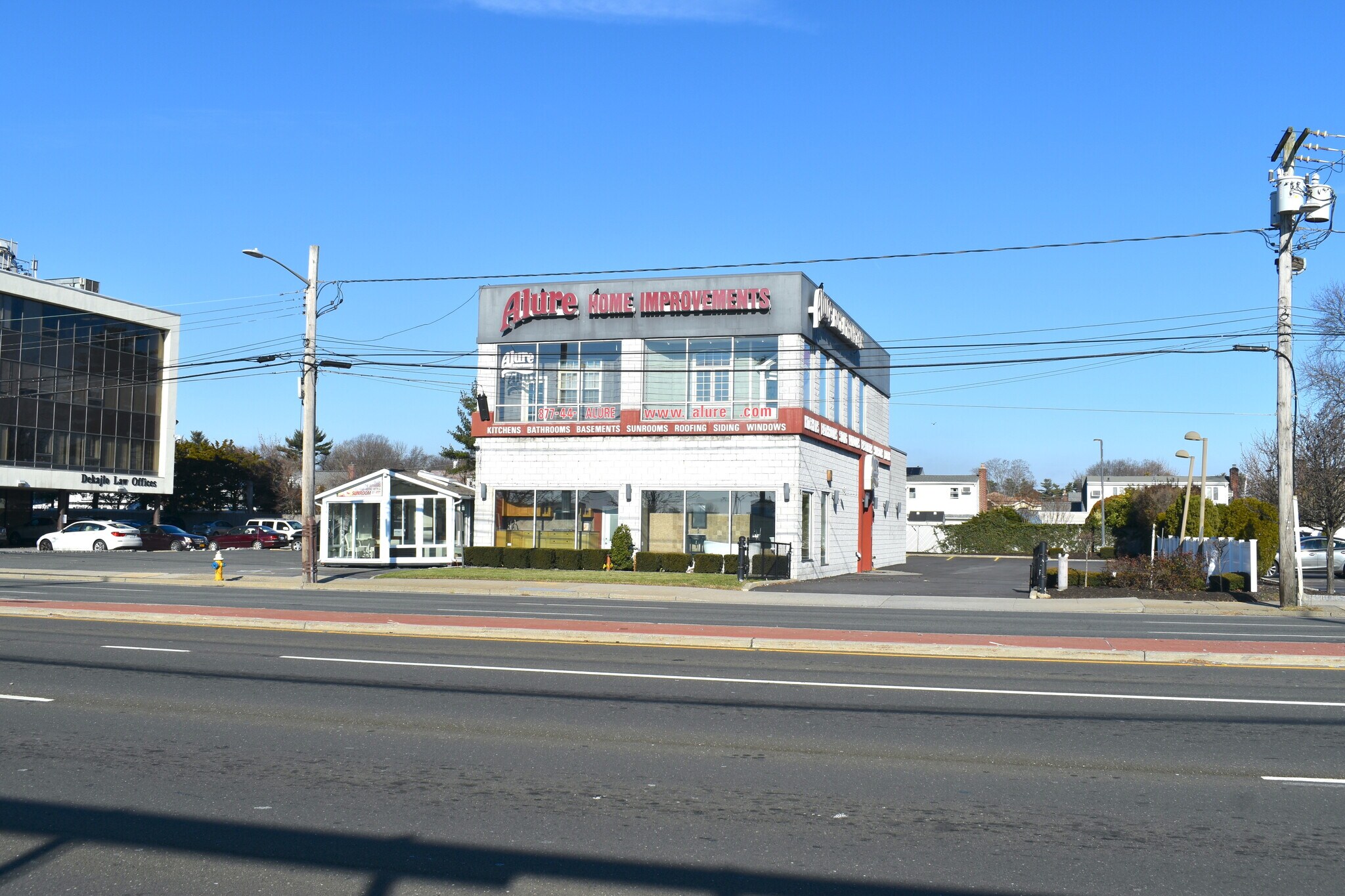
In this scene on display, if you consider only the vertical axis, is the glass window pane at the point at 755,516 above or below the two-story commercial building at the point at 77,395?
below

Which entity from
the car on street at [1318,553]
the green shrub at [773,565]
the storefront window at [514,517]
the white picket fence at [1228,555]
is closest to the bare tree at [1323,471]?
the car on street at [1318,553]

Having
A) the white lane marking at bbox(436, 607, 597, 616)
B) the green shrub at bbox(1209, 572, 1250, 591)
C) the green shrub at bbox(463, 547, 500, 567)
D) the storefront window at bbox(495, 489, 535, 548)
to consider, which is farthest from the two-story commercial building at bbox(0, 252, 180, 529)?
the green shrub at bbox(1209, 572, 1250, 591)

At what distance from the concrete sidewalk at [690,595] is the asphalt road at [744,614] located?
713 mm

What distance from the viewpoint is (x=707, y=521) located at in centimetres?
3647

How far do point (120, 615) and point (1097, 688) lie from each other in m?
15.4

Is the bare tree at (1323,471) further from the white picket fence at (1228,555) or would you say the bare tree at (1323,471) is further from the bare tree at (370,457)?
the bare tree at (370,457)

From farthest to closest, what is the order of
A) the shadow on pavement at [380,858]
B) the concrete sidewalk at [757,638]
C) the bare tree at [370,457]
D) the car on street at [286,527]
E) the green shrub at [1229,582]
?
1. the bare tree at [370,457]
2. the car on street at [286,527]
3. the green shrub at [1229,582]
4. the concrete sidewalk at [757,638]
5. the shadow on pavement at [380,858]

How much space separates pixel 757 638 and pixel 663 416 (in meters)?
21.8

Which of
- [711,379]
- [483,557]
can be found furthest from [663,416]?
[483,557]

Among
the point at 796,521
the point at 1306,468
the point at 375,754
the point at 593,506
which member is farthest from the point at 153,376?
the point at 375,754

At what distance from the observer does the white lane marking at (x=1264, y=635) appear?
18.2 meters

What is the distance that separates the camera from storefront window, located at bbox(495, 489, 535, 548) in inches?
1512

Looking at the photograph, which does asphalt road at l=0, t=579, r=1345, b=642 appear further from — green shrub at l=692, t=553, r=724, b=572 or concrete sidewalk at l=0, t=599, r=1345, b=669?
green shrub at l=692, t=553, r=724, b=572

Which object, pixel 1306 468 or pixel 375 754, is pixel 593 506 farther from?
pixel 375 754
